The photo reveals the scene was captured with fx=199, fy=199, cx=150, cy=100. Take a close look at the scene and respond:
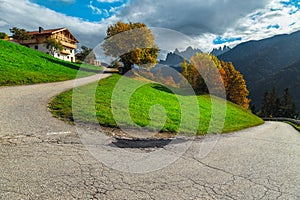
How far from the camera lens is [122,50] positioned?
32438 millimetres

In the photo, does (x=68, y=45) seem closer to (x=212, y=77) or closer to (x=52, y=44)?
(x=52, y=44)

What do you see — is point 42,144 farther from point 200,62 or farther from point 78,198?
point 200,62

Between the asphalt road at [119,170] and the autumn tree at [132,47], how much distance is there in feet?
63.2

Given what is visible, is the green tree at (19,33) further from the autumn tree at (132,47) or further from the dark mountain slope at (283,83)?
the dark mountain slope at (283,83)

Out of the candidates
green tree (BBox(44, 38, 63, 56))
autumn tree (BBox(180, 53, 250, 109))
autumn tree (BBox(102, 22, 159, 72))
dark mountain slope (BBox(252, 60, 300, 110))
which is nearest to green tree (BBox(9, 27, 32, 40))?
green tree (BBox(44, 38, 63, 56))

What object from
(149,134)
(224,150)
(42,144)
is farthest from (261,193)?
(42,144)

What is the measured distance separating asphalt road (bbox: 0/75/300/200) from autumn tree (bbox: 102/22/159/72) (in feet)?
63.2

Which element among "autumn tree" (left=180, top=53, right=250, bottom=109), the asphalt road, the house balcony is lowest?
the asphalt road

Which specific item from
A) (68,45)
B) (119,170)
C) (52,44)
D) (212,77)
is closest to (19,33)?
(52,44)

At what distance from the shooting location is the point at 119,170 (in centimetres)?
438

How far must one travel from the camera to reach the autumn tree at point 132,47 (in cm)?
2692

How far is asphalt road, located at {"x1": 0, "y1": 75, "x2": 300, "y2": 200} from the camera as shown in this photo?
11.5ft

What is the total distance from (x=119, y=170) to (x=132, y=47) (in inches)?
1082

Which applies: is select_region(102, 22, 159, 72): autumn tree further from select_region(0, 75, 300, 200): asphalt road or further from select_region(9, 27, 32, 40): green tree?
select_region(9, 27, 32, 40): green tree
